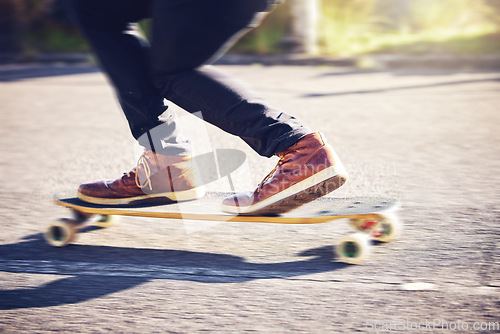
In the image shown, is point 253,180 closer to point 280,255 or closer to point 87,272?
point 280,255

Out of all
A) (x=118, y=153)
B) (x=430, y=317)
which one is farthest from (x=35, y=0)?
(x=430, y=317)

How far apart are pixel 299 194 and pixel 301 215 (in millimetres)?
79

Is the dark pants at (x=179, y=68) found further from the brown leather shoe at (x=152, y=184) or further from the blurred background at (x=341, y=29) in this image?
the blurred background at (x=341, y=29)

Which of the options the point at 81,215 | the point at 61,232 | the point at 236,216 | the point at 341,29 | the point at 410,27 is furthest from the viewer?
the point at 410,27

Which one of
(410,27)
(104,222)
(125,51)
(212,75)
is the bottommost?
(104,222)

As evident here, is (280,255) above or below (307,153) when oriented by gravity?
below

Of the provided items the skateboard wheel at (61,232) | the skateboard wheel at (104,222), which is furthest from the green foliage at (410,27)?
the skateboard wheel at (61,232)

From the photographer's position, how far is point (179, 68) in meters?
2.14

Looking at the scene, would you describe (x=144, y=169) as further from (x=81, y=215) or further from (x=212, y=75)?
(x=212, y=75)

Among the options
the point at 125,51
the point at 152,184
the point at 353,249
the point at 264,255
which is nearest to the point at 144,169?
the point at 152,184

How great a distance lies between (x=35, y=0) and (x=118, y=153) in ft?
25.3

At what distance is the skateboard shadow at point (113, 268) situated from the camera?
195 cm

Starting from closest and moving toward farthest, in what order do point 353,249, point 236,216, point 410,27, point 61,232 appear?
point 353,249 < point 236,216 < point 61,232 < point 410,27

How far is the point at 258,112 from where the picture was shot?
215 cm
